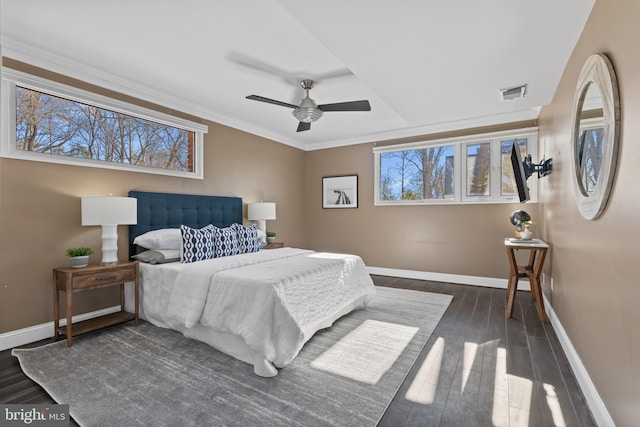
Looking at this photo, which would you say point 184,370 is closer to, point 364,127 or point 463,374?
point 463,374

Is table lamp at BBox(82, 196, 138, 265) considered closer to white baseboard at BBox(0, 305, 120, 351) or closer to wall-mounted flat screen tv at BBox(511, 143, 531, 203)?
white baseboard at BBox(0, 305, 120, 351)

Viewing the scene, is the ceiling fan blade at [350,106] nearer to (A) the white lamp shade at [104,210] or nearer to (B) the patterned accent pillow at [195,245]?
(B) the patterned accent pillow at [195,245]

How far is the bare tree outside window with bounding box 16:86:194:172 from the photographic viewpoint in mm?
2840

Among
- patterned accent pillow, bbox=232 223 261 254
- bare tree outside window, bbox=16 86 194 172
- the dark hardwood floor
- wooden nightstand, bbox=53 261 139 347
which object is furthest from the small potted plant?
patterned accent pillow, bbox=232 223 261 254

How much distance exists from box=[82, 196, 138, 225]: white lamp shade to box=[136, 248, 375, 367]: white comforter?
0.60 metres

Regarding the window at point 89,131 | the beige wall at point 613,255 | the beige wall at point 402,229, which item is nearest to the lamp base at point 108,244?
the window at point 89,131

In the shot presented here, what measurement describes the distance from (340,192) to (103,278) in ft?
13.8

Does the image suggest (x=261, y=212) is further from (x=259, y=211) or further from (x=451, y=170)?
(x=451, y=170)

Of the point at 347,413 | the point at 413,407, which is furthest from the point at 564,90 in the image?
the point at 347,413

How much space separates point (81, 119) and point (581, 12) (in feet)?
14.5

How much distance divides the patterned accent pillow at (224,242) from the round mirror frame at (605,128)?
11.0 feet

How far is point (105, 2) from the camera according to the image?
216 cm

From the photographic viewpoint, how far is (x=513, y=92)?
11.1 ft

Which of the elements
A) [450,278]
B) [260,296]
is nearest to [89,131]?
[260,296]
